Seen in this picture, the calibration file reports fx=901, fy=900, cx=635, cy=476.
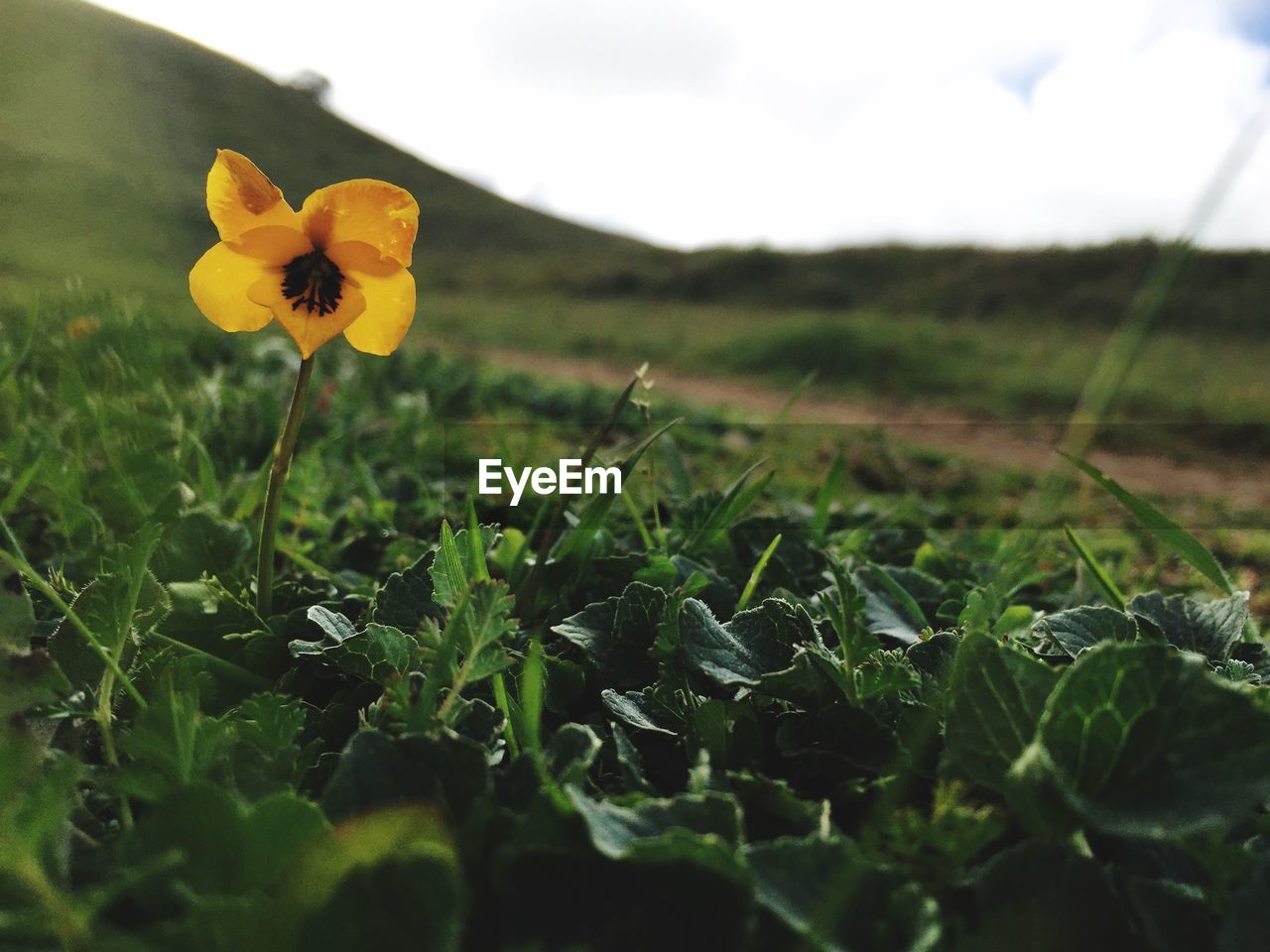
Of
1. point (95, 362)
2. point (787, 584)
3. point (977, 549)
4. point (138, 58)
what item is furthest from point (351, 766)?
point (138, 58)

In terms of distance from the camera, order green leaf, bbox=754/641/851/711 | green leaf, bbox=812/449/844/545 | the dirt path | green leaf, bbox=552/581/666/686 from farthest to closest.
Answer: the dirt path, green leaf, bbox=812/449/844/545, green leaf, bbox=552/581/666/686, green leaf, bbox=754/641/851/711

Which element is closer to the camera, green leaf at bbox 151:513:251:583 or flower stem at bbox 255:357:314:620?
flower stem at bbox 255:357:314:620

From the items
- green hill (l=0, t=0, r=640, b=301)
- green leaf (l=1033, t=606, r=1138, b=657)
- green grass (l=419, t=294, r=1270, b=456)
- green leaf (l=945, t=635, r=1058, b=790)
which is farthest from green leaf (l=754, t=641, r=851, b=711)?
green grass (l=419, t=294, r=1270, b=456)

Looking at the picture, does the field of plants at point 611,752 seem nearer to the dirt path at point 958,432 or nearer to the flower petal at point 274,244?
the flower petal at point 274,244

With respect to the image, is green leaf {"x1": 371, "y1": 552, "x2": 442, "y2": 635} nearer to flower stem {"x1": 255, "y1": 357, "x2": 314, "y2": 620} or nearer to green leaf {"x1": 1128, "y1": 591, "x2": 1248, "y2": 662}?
flower stem {"x1": 255, "y1": 357, "x2": 314, "y2": 620}

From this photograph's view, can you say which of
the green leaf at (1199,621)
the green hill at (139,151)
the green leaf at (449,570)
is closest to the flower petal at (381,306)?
the green leaf at (449,570)

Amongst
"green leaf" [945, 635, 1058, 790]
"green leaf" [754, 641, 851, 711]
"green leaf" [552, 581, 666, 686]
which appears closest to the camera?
"green leaf" [945, 635, 1058, 790]

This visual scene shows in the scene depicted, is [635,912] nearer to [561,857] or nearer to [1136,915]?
[561,857]
